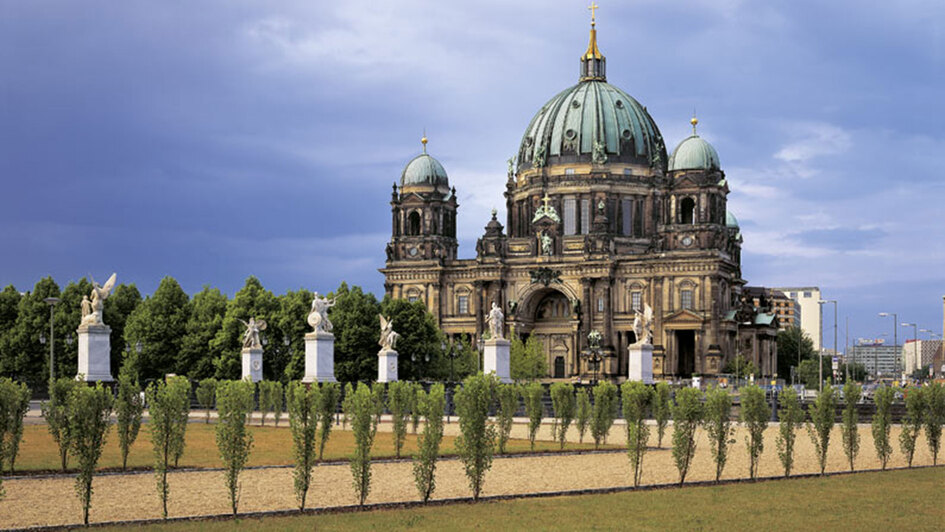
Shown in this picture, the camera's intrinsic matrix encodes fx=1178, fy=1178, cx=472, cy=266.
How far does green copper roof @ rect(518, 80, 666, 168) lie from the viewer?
128 metres

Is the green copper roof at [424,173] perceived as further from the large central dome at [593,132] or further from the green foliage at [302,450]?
the green foliage at [302,450]

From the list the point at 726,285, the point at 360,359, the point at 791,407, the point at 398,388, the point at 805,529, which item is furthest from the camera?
the point at 726,285

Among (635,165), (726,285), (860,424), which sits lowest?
(860,424)

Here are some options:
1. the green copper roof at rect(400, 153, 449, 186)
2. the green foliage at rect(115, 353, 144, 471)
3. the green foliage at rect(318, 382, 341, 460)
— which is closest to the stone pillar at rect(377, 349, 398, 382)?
the green foliage at rect(318, 382, 341, 460)

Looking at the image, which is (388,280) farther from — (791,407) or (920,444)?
(791,407)

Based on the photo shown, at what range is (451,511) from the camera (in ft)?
79.5

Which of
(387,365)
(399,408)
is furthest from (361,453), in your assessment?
(387,365)

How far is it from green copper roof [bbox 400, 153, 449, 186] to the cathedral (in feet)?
0.51

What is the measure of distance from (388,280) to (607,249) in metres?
24.6

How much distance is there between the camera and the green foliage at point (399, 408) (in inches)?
1479

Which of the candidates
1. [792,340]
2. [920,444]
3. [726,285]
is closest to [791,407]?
[920,444]

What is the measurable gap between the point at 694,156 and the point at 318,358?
67.7 meters

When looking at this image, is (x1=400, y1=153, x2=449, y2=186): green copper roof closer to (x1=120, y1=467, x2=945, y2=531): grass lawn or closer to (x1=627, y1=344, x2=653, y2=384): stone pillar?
(x1=627, y1=344, x2=653, y2=384): stone pillar

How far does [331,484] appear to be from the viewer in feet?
96.1
